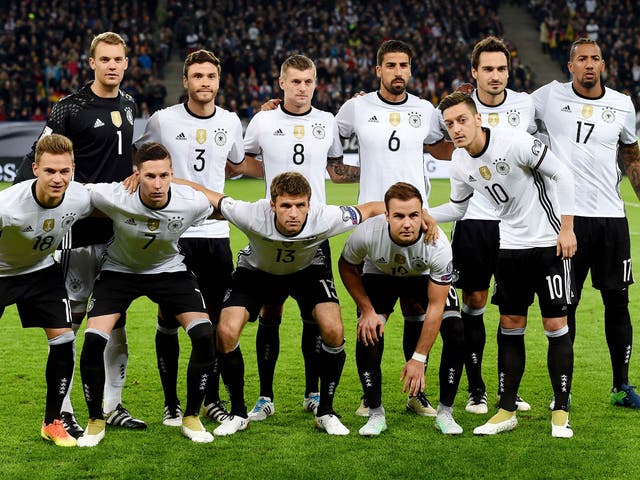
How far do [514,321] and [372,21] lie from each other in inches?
1116

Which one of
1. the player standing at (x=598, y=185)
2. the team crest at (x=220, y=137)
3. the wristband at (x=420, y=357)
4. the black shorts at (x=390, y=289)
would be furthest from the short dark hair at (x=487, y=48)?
the wristband at (x=420, y=357)

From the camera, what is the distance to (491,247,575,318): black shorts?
20.1 ft

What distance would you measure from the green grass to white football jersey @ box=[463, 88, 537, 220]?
4.51ft

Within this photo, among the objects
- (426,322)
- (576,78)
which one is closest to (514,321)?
(426,322)

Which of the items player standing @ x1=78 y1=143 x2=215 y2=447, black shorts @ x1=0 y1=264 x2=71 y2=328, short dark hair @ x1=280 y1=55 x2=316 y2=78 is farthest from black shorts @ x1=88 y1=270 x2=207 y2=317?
short dark hair @ x1=280 y1=55 x2=316 y2=78

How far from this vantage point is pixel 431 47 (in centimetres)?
3256

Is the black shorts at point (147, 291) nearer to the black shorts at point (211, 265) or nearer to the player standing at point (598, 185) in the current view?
the black shorts at point (211, 265)

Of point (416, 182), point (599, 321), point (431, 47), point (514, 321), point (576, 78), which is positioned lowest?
point (599, 321)

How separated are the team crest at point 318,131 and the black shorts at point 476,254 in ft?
4.02

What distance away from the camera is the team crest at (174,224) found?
6059 mm

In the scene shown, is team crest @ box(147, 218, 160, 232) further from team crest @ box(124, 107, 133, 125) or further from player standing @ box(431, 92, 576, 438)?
player standing @ box(431, 92, 576, 438)

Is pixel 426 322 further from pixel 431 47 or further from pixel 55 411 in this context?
pixel 431 47

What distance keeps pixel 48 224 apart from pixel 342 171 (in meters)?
2.36

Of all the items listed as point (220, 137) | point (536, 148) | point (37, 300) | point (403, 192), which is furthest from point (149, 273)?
point (536, 148)
